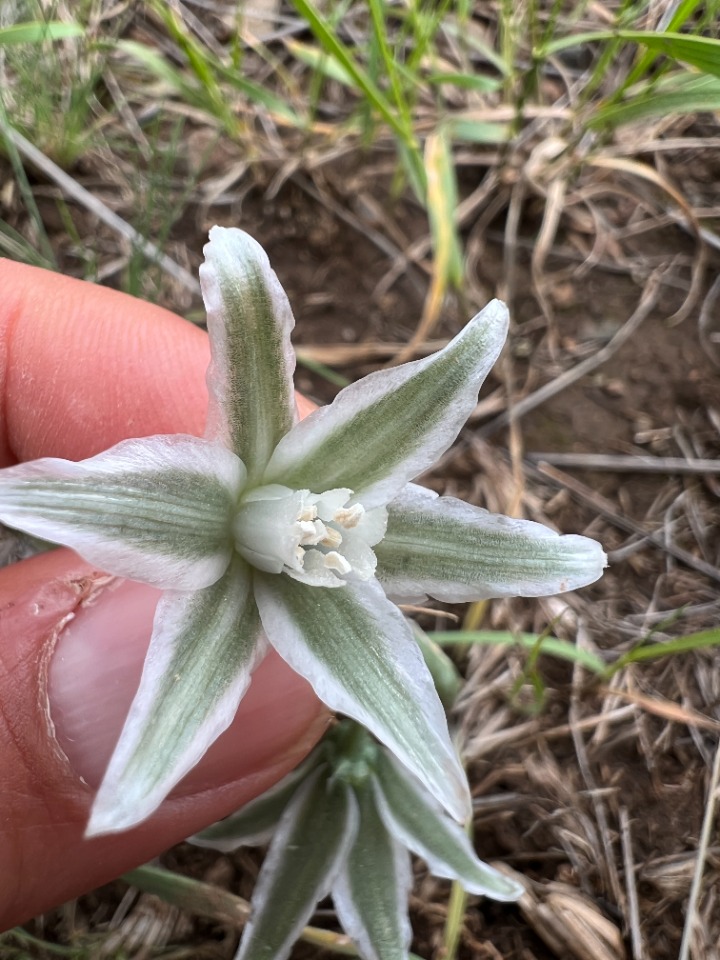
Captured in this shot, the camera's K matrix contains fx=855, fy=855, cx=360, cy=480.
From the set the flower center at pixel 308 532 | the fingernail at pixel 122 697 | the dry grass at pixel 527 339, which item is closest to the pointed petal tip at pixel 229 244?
the flower center at pixel 308 532

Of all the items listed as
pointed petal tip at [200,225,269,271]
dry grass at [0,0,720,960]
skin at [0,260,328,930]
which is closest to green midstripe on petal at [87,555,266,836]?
skin at [0,260,328,930]

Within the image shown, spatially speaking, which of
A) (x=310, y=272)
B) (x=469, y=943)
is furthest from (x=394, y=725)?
(x=310, y=272)

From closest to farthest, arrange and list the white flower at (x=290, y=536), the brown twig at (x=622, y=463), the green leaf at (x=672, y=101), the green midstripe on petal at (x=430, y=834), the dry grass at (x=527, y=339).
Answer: the white flower at (x=290, y=536), the green midstripe on petal at (x=430, y=834), the green leaf at (x=672, y=101), the dry grass at (x=527, y=339), the brown twig at (x=622, y=463)

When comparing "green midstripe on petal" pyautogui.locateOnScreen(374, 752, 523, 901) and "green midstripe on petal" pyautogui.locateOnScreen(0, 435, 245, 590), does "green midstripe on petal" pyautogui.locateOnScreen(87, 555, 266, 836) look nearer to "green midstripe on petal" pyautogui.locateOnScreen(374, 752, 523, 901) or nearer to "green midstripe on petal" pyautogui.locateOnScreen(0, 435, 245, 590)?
"green midstripe on petal" pyautogui.locateOnScreen(0, 435, 245, 590)

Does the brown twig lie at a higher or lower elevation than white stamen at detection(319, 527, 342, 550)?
lower

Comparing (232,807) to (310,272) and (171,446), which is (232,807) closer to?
(171,446)

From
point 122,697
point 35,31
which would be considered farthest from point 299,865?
point 35,31

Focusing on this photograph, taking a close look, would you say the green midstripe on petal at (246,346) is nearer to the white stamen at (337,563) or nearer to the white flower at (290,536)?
the white flower at (290,536)
